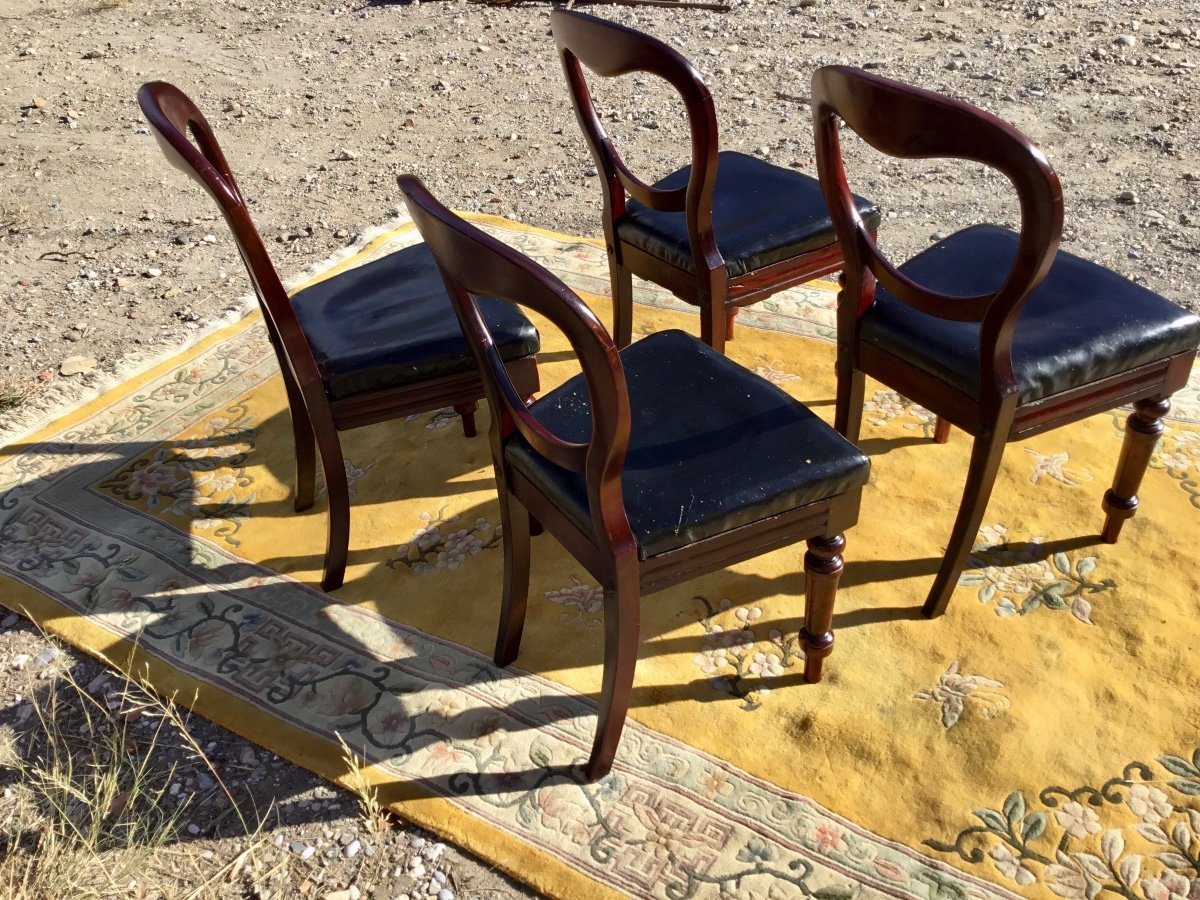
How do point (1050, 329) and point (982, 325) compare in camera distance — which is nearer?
point (982, 325)

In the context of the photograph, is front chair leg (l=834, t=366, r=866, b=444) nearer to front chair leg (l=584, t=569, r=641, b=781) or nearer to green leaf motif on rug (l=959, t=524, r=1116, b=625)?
green leaf motif on rug (l=959, t=524, r=1116, b=625)

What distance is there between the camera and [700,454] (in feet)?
5.79

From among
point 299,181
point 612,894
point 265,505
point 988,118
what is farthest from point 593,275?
point 612,894

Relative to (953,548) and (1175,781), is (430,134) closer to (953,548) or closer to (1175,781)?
(953,548)

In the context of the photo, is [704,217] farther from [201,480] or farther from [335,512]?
[201,480]

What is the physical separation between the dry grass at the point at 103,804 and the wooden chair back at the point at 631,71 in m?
1.52

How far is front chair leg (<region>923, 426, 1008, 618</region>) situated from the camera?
6.42 ft

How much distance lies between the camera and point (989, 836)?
5.76 feet

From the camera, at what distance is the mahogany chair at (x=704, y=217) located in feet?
7.39

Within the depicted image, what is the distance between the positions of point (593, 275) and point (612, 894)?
215 centimetres

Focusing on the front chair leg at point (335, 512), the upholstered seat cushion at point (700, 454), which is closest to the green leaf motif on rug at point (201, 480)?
the front chair leg at point (335, 512)

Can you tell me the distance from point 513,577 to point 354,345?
59cm

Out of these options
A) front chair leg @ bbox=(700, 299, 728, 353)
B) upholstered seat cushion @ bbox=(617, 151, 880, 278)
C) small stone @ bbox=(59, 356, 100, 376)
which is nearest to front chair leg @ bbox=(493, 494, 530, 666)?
front chair leg @ bbox=(700, 299, 728, 353)

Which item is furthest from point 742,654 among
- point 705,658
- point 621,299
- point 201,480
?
point 201,480
